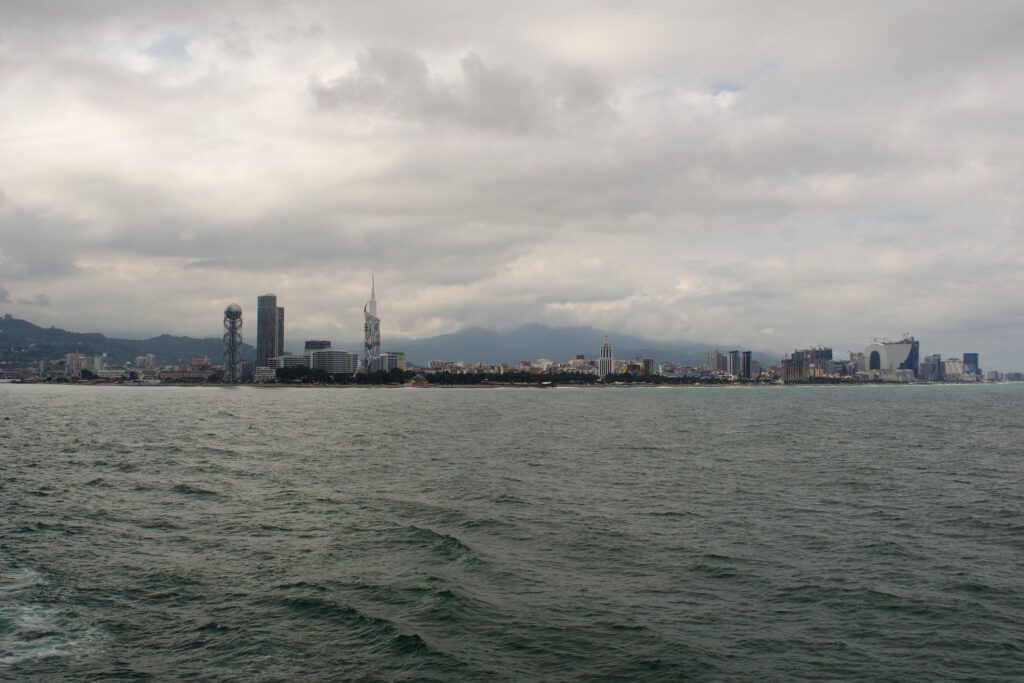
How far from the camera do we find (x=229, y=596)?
23.4 metres

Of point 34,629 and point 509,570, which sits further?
point 509,570

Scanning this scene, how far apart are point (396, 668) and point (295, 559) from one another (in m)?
11.2

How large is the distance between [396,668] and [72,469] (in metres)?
45.5

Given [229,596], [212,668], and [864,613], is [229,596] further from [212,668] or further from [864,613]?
[864,613]

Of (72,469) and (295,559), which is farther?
(72,469)

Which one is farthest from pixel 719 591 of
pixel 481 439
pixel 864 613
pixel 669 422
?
pixel 669 422

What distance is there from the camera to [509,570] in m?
26.8

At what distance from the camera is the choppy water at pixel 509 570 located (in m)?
18.8

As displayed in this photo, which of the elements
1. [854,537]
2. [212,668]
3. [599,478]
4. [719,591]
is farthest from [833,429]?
[212,668]

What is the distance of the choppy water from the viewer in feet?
61.8

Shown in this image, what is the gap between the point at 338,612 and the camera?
866 inches

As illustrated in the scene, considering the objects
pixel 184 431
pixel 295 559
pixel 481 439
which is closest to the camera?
pixel 295 559

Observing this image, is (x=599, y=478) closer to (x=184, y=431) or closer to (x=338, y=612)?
(x=338, y=612)

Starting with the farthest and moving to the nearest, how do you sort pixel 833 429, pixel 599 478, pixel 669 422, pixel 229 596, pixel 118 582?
pixel 669 422
pixel 833 429
pixel 599 478
pixel 118 582
pixel 229 596
